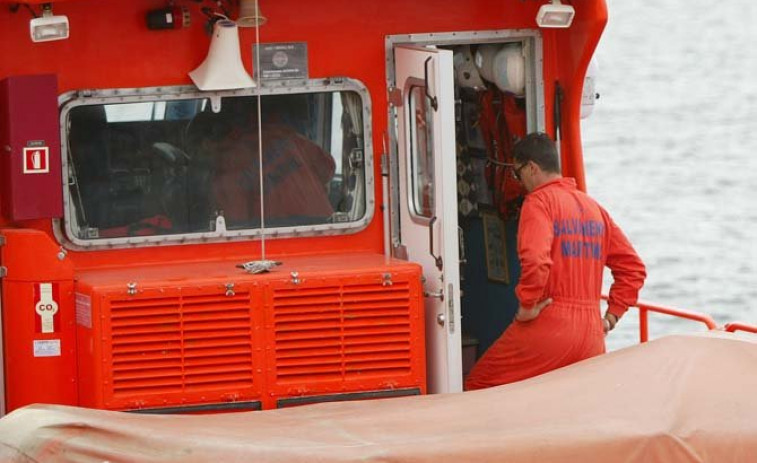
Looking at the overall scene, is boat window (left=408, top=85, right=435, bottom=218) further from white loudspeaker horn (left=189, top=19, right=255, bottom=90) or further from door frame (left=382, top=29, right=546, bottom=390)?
white loudspeaker horn (left=189, top=19, right=255, bottom=90)

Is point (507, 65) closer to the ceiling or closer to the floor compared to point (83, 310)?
closer to the ceiling

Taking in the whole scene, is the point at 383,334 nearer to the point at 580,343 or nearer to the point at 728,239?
the point at 580,343

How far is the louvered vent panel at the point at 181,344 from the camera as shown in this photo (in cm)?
641

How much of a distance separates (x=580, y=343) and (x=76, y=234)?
7.56 ft

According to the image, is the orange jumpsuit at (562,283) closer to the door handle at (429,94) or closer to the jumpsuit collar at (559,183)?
the jumpsuit collar at (559,183)

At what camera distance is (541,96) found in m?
7.48

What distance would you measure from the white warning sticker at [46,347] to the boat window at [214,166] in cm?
57

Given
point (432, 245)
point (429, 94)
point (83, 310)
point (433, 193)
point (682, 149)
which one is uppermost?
point (429, 94)

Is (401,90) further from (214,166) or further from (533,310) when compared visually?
(533,310)

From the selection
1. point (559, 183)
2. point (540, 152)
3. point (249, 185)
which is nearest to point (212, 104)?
point (249, 185)

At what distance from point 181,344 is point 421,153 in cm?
143

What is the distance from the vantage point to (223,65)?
6988 millimetres

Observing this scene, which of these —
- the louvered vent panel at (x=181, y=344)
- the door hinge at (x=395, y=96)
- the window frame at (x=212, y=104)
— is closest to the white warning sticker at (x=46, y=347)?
the louvered vent panel at (x=181, y=344)

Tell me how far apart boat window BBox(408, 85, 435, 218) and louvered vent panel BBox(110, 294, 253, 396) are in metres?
1.00
